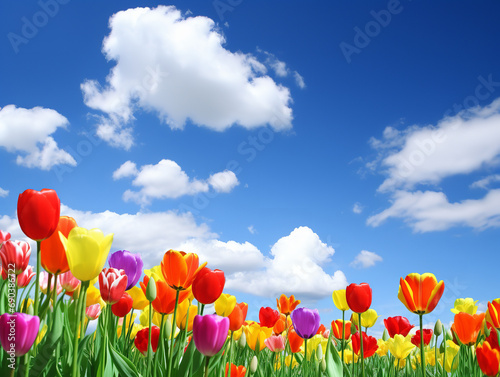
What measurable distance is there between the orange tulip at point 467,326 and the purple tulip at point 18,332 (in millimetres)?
3065

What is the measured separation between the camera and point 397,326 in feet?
14.7

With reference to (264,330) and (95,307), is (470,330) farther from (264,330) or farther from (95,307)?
(95,307)

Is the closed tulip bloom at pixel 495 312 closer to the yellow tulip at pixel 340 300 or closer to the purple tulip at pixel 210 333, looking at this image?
the yellow tulip at pixel 340 300

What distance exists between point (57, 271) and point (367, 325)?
12.2 feet

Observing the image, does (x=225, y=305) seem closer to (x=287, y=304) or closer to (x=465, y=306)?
(x=287, y=304)

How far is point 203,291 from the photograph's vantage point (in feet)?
7.58

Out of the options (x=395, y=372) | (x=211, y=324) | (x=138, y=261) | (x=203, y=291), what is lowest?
(x=395, y=372)

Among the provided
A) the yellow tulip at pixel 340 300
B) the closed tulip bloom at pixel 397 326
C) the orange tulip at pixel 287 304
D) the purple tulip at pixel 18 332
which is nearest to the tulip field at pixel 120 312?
the purple tulip at pixel 18 332

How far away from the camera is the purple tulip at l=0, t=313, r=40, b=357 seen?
1.50 m

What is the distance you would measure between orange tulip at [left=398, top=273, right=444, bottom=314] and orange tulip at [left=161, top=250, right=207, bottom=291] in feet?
4.62

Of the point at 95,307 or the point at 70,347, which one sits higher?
the point at 95,307

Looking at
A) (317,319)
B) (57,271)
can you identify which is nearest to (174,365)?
(57,271)

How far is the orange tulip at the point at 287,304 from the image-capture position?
538 centimetres

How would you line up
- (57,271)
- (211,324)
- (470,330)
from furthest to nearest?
(470,330) → (57,271) → (211,324)
